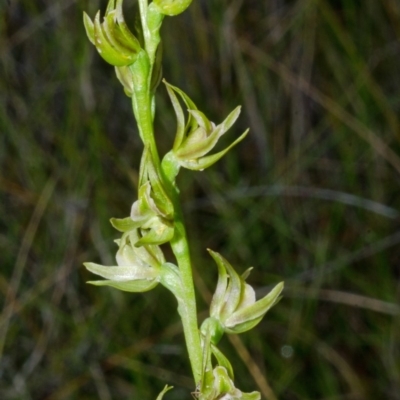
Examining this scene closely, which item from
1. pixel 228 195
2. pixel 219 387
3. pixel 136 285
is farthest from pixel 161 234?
pixel 228 195

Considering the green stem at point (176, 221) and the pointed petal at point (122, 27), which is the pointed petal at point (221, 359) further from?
the pointed petal at point (122, 27)

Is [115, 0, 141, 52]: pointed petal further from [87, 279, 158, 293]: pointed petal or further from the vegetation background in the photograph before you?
the vegetation background

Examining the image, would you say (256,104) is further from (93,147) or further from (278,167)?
(93,147)

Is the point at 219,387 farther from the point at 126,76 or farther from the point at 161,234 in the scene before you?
the point at 126,76

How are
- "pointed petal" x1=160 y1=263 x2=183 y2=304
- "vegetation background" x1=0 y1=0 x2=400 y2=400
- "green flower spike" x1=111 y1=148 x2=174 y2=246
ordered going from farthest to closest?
"vegetation background" x1=0 y1=0 x2=400 y2=400
"pointed petal" x1=160 y1=263 x2=183 y2=304
"green flower spike" x1=111 y1=148 x2=174 y2=246

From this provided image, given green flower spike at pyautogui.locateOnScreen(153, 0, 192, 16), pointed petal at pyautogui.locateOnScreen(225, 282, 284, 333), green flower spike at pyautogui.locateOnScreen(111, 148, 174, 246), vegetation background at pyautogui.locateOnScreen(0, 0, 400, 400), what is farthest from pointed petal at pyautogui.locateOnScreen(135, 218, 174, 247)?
vegetation background at pyautogui.locateOnScreen(0, 0, 400, 400)

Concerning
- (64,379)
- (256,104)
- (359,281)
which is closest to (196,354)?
(64,379)

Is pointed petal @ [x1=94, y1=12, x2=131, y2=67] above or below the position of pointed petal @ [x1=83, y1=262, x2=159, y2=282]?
above
